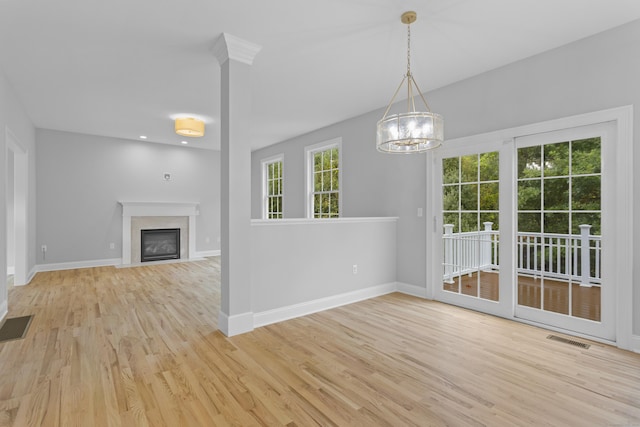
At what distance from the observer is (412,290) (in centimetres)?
438

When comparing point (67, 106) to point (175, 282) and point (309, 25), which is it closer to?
point (175, 282)

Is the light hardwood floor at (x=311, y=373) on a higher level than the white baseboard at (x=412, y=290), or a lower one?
lower

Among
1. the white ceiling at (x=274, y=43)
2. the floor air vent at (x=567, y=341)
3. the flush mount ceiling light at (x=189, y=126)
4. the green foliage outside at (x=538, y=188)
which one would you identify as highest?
the white ceiling at (x=274, y=43)

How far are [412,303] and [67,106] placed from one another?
18.8ft

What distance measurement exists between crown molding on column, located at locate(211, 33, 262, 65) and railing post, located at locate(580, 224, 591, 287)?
3.51 m

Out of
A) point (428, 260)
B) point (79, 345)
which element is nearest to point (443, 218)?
point (428, 260)

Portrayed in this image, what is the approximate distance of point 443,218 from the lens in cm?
405

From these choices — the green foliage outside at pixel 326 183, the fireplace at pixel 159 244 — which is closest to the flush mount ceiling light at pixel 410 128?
the green foliage outside at pixel 326 183

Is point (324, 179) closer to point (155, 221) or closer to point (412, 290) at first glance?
point (412, 290)

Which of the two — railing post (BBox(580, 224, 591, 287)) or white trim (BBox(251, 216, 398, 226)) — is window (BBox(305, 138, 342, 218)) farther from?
railing post (BBox(580, 224, 591, 287))

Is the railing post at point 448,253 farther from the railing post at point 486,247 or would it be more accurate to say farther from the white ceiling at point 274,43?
the white ceiling at point 274,43

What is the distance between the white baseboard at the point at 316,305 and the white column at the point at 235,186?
0.67 ft

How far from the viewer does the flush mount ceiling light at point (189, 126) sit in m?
5.25

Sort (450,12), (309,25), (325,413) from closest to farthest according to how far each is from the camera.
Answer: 1. (325,413)
2. (450,12)
3. (309,25)
